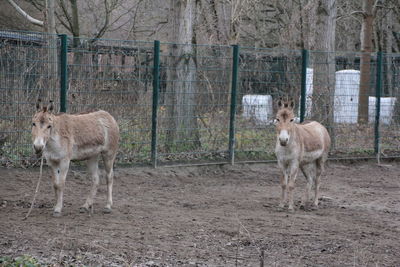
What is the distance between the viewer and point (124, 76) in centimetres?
1177

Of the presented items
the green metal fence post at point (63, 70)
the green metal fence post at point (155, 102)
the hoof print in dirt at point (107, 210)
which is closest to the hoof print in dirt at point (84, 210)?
the hoof print in dirt at point (107, 210)

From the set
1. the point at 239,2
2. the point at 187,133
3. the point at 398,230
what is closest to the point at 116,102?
the point at 187,133

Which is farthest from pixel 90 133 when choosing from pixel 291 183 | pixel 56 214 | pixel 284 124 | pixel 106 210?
pixel 291 183

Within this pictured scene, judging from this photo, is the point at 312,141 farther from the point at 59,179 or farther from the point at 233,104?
the point at 59,179

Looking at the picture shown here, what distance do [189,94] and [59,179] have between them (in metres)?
4.81

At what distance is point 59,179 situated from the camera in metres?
8.48

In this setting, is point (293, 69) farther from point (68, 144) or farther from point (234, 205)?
point (68, 144)

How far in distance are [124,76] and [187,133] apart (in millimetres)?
1792

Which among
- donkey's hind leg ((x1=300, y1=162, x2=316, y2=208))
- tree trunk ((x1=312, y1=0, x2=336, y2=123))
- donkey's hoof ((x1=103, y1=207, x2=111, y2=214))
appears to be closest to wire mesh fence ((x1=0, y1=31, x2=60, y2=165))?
donkey's hoof ((x1=103, y1=207, x2=111, y2=214))

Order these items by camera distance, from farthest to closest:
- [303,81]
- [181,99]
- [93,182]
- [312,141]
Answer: [303,81] < [181,99] < [312,141] < [93,182]

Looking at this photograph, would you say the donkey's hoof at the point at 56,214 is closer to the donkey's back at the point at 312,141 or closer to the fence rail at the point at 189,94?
the fence rail at the point at 189,94

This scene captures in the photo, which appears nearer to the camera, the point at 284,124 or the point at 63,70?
the point at 284,124

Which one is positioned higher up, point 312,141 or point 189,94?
point 189,94

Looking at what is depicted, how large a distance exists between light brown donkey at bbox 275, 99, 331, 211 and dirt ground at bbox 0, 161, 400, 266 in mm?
403
